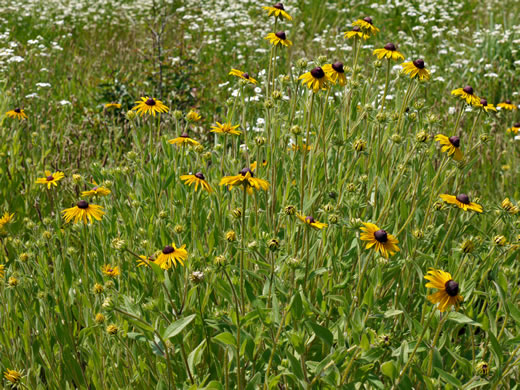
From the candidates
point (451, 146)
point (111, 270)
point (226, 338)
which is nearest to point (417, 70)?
point (451, 146)

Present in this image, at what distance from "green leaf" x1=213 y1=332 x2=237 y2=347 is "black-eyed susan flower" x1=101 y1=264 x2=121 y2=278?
63cm

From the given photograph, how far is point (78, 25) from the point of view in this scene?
745cm

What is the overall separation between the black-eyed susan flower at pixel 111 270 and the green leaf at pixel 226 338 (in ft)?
2.07

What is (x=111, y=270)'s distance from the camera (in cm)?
207

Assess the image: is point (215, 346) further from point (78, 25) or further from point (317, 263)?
point (78, 25)

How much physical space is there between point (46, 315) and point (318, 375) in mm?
1031

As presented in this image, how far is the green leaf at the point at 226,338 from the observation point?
144 cm

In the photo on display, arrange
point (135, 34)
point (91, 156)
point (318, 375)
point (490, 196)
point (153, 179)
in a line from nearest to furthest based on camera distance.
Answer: point (318, 375) → point (153, 179) → point (490, 196) → point (91, 156) → point (135, 34)

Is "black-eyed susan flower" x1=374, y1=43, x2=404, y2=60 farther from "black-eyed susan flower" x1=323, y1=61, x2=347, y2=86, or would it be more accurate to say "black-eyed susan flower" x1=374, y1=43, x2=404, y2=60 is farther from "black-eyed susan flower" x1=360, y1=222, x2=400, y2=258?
"black-eyed susan flower" x1=360, y1=222, x2=400, y2=258

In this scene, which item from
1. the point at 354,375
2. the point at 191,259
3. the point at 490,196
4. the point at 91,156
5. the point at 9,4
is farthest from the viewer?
the point at 9,4

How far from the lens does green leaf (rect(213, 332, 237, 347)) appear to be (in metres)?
1.44

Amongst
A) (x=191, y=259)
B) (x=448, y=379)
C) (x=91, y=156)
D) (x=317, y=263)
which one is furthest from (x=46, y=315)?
(x=91, y=156)

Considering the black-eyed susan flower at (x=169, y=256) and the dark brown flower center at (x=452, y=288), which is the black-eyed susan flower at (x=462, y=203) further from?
the black-eyed susan flower at (x=169, y=256)

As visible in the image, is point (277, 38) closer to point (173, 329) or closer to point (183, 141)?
point (183, 141)
